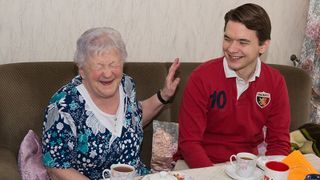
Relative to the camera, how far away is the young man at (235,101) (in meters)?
2.05

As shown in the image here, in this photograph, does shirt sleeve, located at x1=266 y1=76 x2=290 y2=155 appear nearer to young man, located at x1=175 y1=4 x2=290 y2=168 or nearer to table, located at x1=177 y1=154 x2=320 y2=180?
young man, located at x1=175 y1=4 x2=290 y2=168

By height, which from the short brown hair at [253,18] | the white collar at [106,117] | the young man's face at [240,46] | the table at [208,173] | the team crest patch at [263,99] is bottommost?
the table at [208,173]

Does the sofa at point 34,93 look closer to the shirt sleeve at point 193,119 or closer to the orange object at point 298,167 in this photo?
the shirt sleeve at point 193,119

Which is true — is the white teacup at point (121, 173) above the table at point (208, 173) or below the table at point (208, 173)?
above

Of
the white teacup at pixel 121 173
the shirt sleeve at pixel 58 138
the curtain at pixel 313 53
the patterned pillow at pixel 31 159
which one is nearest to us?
the white teacup at pixel 121 173

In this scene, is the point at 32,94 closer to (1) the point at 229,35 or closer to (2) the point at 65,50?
(2) the point at 65,50

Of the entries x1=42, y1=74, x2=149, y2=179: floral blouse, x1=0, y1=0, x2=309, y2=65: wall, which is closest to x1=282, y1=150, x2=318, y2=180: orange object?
x1=42, y1=74, x2=149, y2=179: floral blouse

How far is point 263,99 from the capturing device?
218 cm

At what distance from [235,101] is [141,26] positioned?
897 mm

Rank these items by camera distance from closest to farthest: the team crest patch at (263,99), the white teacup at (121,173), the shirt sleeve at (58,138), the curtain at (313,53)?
the white teacup at (121,173) < the shirt sleeve at (58,138) < the team crest patch at (263,99) < the curtain at (313,53)

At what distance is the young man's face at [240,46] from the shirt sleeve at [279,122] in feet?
0.77

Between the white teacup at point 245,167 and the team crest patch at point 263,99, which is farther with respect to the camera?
the team crest patch at point 263,99

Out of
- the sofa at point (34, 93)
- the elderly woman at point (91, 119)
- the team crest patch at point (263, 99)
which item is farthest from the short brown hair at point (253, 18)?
the sofa at point (34, 93)

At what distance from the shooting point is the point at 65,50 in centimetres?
260
